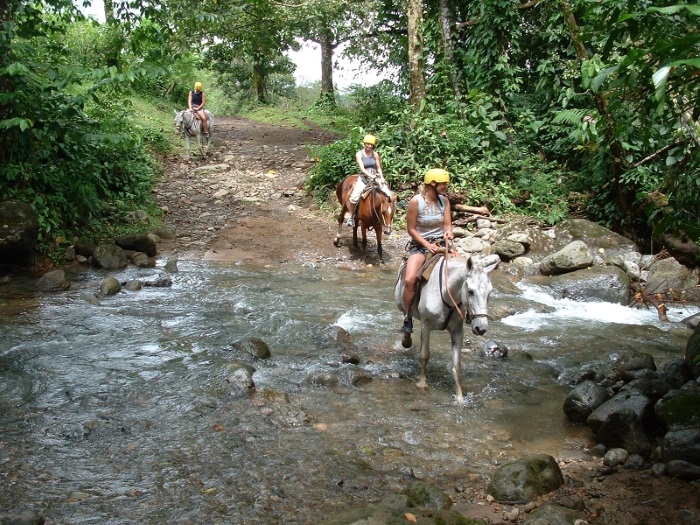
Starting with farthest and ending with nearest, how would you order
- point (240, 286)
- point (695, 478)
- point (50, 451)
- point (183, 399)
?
1. point (240, 286)
2. point (183, 399)
3. point (50, 451)
4. point (695, 478)

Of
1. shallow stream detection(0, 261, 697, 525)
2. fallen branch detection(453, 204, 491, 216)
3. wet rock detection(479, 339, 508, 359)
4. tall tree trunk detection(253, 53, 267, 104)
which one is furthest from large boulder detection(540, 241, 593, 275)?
tall tree trunk detection(253, 53, 267, 104)

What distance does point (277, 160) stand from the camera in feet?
70.2

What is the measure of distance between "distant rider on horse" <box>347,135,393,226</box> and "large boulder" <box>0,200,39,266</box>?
619cm

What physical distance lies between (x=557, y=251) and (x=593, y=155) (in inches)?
148

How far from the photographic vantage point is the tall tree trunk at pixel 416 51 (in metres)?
17.2

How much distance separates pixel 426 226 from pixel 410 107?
10.9m

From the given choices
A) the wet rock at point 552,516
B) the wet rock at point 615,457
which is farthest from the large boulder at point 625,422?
the wet rock at point 552,516

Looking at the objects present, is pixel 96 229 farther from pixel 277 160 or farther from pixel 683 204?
pixel 683 204

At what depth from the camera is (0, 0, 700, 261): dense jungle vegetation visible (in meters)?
10.4

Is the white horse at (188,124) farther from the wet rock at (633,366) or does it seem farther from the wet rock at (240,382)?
the wet rock at (633,366)

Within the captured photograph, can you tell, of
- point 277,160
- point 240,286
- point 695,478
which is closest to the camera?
point 695,478

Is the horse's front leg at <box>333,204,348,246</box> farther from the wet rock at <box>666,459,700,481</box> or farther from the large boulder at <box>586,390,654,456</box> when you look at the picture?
the wet rock at <box>666,459,700,481</box>

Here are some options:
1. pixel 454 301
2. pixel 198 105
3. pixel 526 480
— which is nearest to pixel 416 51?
pixel 198 105

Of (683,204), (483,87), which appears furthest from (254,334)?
(483,87)
